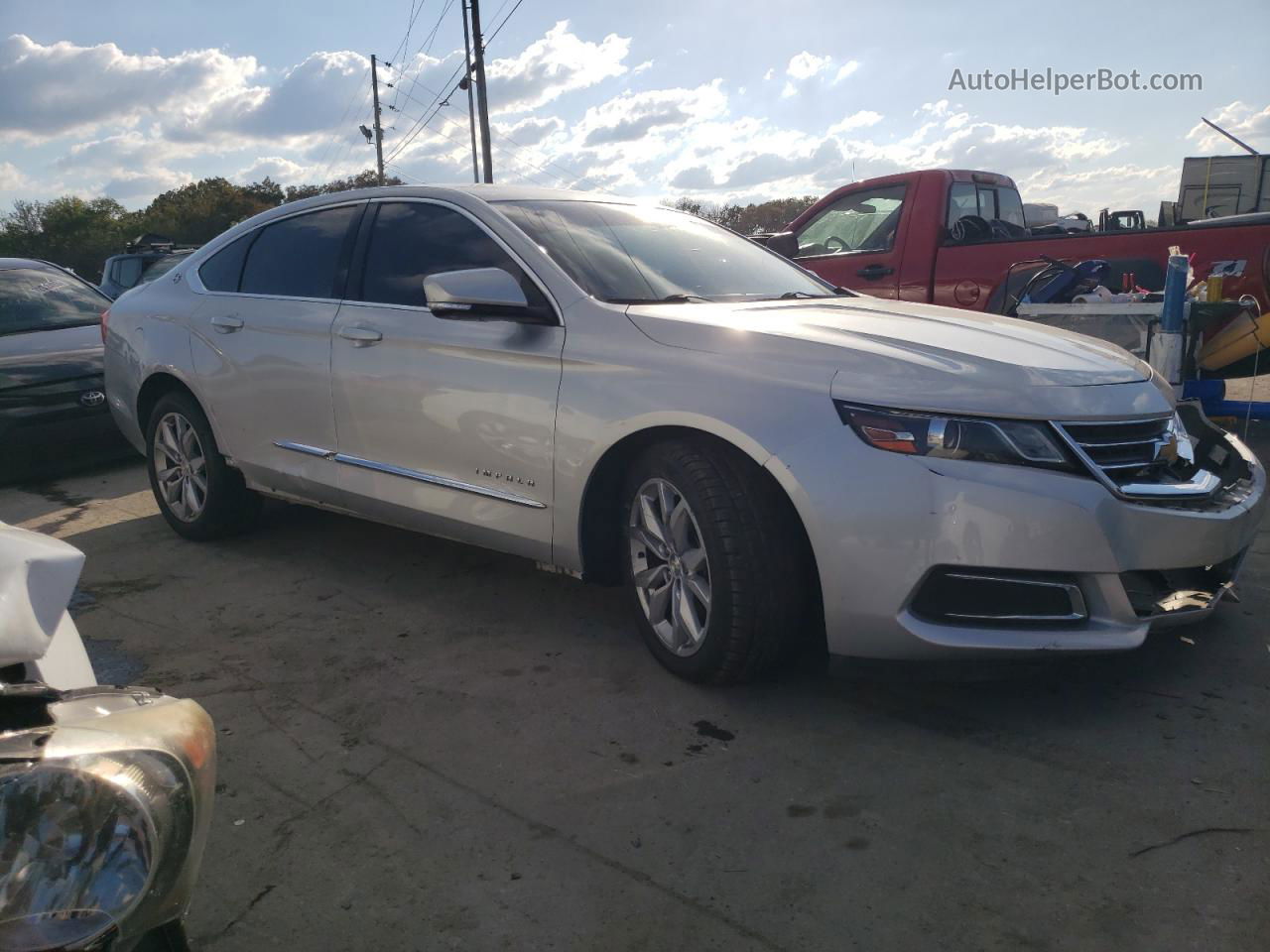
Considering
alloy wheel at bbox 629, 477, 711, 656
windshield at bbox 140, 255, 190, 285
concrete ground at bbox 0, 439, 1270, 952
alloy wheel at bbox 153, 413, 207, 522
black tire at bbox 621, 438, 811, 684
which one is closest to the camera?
concrete ground at bbox 0, 439, 1270, 952

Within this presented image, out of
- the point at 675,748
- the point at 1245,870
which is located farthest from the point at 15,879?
the point at 1245,870

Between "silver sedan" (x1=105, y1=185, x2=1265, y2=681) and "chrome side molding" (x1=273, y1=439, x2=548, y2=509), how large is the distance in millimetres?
10

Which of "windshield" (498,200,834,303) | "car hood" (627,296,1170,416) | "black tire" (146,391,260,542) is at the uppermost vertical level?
"windshield" (498,200,834,303)

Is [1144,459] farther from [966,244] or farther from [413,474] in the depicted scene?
[966,244]

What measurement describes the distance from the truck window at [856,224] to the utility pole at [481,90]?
15022 millimetres

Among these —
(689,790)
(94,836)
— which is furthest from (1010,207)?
(94,836)

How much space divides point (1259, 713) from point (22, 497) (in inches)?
264

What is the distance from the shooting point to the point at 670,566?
3271mm

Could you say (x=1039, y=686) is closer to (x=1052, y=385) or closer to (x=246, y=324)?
(x=1052, y=385)

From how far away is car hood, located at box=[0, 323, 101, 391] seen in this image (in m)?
6.86

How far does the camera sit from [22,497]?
6551mm

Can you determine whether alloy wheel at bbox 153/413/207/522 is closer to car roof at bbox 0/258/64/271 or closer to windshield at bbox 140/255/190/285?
car roof at bbox 0/258/64/271

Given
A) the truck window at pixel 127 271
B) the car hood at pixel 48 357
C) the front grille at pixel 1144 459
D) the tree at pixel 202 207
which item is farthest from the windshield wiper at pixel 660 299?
the tree at pixel 202 207

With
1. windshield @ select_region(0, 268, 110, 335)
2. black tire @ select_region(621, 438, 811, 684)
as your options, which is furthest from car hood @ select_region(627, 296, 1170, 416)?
windshield @ select_region(0, 268, 110, 335)
